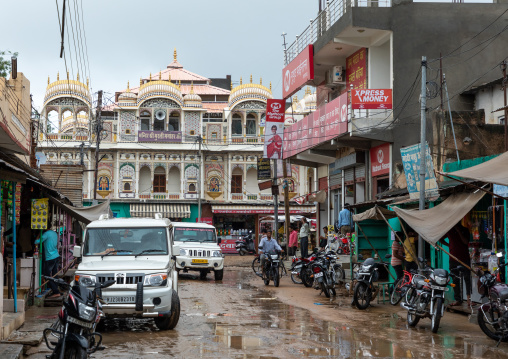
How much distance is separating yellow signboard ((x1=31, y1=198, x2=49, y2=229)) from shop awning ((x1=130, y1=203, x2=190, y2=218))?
33779 mm

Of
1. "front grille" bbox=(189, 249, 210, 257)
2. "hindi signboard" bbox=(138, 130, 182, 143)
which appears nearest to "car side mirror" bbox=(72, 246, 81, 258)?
"front grille" bbox=(189, 249, 210, 257)

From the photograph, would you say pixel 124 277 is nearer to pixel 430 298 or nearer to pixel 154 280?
pixel 154 280

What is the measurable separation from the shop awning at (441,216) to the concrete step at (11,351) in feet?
24.5

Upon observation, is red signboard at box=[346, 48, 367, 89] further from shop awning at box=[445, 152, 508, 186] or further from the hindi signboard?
the hindi signboard

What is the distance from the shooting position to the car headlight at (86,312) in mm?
7500

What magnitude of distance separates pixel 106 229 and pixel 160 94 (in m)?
40.5

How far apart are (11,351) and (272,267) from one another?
1263cm

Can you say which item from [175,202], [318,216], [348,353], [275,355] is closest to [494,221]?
[348,353]

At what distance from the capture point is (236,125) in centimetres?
5459

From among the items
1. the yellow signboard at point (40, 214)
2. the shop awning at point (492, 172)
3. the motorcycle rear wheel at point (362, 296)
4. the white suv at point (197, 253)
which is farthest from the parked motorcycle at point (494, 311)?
the white suv at point (197, 253)

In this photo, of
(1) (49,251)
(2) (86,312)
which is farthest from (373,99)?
(2) (86,312)

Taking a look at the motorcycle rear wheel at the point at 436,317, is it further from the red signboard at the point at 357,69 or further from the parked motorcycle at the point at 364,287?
the red signboard at the point at 357,69

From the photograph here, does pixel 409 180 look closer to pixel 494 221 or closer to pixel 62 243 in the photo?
pixel 494 221

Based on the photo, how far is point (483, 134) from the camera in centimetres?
1828
